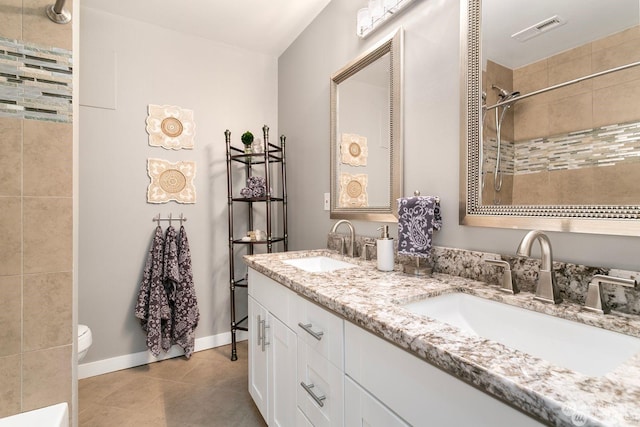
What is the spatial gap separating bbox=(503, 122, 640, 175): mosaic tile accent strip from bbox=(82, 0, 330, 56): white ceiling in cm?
176

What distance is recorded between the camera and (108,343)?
2.16 metres

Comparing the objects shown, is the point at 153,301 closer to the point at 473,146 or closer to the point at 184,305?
the point at 184,305

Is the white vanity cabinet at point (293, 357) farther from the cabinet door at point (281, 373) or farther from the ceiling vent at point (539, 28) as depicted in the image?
the ceiling vent at point (539, 28)

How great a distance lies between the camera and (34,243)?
1.14 meters

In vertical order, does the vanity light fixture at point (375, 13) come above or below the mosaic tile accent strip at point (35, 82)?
above

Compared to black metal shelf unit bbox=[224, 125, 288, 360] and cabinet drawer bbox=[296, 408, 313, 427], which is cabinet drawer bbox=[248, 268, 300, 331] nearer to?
cabinet drawer bbox=[296, 408, 313, 427]

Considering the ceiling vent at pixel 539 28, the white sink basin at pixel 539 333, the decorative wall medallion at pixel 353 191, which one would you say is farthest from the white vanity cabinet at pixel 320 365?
the ceiling vent at pixel 539 28

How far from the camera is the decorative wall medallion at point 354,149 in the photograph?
1.76 m

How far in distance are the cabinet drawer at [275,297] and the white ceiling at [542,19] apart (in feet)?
3.79

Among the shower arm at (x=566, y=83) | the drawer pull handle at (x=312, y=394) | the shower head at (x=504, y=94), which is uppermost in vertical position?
the shower head at (x=504, y=94)

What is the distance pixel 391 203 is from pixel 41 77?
5.14 feet

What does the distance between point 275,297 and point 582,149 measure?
120 centimetres

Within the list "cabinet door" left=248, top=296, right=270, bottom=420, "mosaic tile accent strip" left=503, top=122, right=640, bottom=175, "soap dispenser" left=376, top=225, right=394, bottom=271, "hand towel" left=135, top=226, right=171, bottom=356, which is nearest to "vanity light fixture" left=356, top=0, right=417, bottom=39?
"mosaic tile accent strip" left=503, top=122, right=640, bottom=175

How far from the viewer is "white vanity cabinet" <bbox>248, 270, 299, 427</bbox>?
1.19 metres
